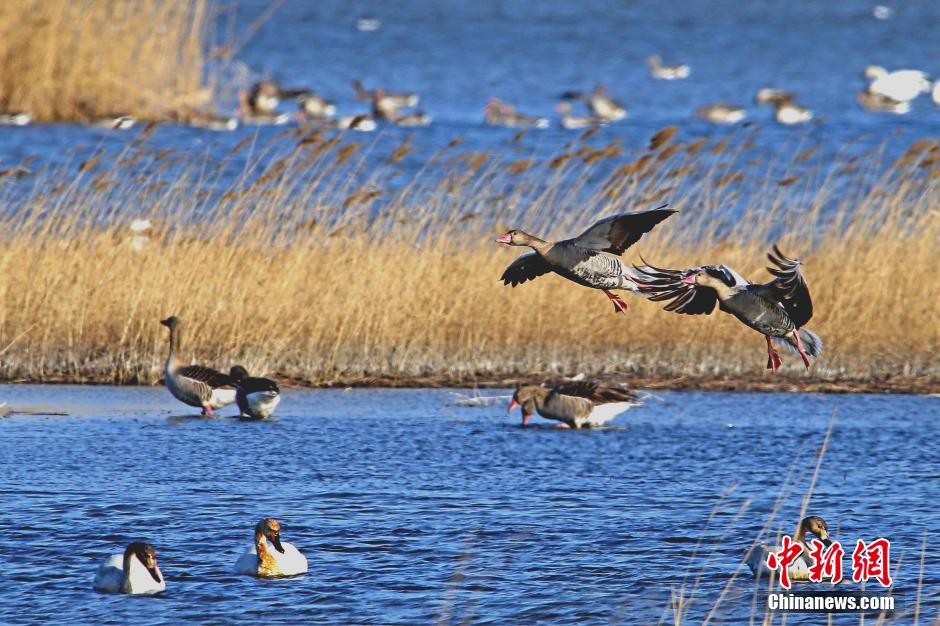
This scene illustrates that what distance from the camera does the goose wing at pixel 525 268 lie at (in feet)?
21.8

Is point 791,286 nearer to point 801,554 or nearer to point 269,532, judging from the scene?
point 801,554

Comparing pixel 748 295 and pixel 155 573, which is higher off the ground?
pixel 748 295

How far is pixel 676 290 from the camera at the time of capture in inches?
234

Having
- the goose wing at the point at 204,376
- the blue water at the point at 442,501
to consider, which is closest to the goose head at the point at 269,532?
A: the blue water at the point at 442,501

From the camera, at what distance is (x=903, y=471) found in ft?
40.0

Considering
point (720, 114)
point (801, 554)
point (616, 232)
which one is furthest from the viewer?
point (720, 114)

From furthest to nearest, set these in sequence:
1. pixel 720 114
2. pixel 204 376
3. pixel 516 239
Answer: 1. pixel 720 114
2. pixel 204 376
3. pixel 516 239

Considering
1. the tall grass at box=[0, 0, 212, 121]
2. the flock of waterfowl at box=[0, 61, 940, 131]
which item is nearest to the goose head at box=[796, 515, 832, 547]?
the tall grass at box=[0, 0, 212, 121]

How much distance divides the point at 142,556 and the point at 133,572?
10 centimetres

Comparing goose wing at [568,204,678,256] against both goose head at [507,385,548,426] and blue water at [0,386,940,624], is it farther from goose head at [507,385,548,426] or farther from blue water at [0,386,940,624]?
goose head at [507,385,548,426]

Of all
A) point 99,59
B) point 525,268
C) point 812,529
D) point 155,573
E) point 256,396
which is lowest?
point 155,573

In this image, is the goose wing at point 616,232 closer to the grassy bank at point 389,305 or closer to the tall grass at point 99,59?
the grassy bank at point 389,305

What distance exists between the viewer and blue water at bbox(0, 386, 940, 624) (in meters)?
9.05

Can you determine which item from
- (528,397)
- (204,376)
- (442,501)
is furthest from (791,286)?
(204,376)
